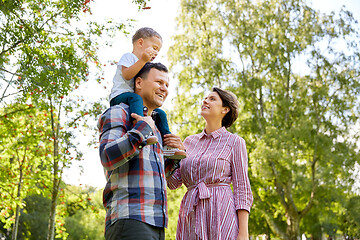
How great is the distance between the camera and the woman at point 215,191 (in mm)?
3006

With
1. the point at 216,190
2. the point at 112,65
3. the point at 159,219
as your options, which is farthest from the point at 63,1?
the point at 159,219

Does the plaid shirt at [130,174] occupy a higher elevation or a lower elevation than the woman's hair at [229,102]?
lower

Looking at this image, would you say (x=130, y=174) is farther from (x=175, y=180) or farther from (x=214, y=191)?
(x=175, y=180)

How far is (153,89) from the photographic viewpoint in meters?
2.50

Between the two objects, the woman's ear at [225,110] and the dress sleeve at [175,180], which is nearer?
the dress sleeve at [175,180]

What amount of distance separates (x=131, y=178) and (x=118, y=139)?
9.2 inches

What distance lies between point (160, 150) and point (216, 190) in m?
0.92

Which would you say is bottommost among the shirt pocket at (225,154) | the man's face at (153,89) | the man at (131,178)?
the man at (131,178)

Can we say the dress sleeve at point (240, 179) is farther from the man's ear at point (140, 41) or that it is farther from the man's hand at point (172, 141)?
the man's ear at point (140, 41)

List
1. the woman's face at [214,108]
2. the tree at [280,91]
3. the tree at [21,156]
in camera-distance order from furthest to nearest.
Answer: the tree at [280,91]
the tree at [21,156]
the woman's face at [214,108]

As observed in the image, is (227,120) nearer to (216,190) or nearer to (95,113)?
(216,190)

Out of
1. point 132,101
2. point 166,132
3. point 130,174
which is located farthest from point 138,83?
point 130,174

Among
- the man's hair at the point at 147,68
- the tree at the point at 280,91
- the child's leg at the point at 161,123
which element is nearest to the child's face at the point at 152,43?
the man's hair at the point at 147,68

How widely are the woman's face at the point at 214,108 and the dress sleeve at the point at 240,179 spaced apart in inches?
13.9
